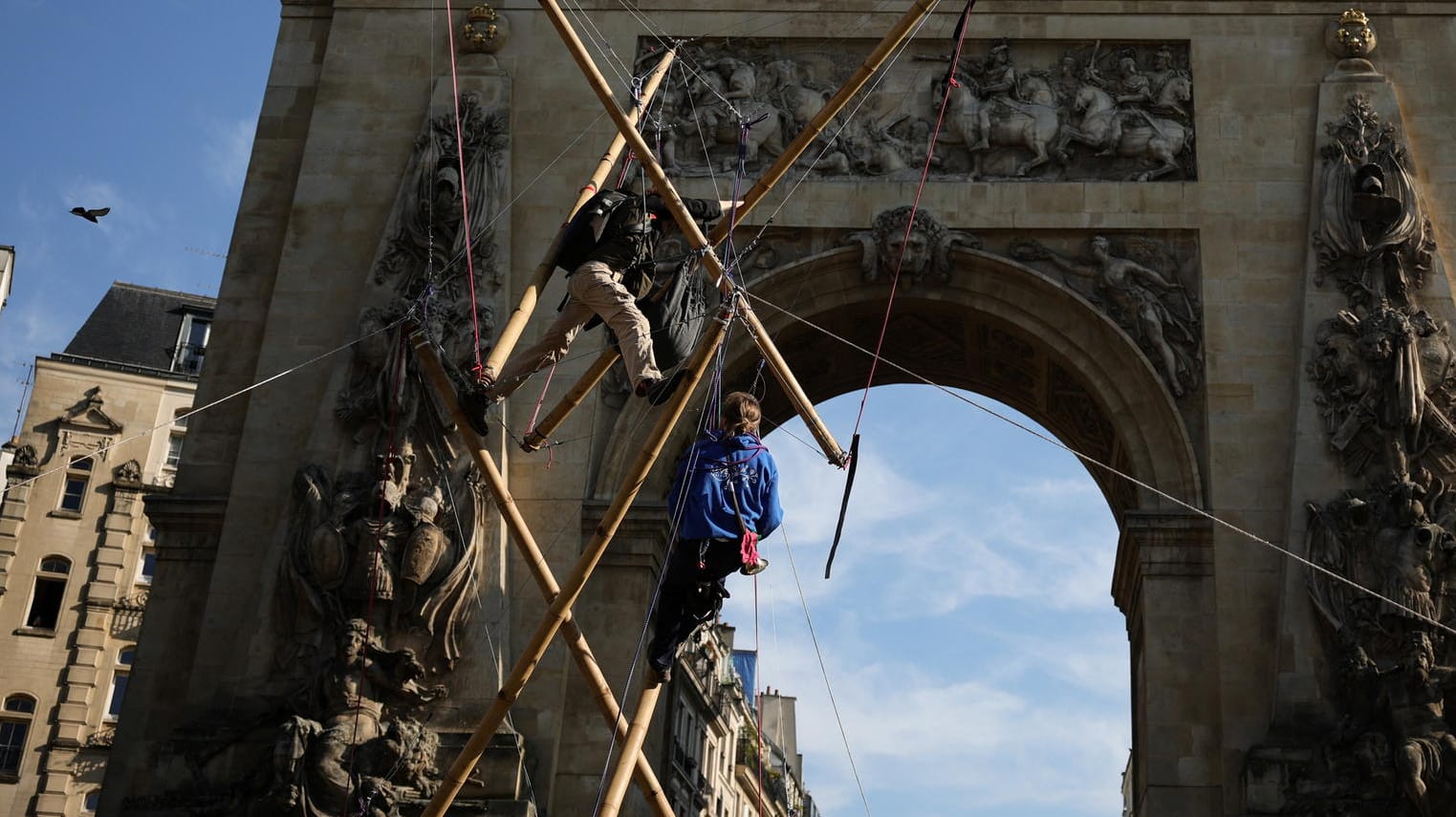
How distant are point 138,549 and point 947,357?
98.1 feet

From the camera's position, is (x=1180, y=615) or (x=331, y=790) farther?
(x=1180, y=615)

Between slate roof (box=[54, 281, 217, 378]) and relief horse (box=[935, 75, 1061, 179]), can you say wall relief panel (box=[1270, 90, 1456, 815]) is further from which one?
slate roof (box=[54, 281, 217, 378])

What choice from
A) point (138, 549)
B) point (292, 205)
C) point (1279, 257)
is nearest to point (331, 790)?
point (292, 205)

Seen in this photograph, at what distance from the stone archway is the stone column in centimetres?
2

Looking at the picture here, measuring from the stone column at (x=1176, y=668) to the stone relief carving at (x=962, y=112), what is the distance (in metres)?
4.81

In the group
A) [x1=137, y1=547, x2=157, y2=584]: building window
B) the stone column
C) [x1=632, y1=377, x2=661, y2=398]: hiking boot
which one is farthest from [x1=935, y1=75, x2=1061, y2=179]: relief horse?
[x1=137, y1=547, x2=157, y2=584]: building window

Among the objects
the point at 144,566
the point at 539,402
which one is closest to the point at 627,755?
the point at 539,402

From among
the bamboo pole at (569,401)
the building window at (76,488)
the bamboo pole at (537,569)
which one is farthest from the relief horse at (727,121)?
the building window at (76,488)

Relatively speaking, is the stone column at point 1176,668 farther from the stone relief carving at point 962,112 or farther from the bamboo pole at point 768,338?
the bamboo pole at point 768,338

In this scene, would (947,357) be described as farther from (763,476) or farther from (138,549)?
(138,549)

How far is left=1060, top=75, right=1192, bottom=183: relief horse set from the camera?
24.4 meters

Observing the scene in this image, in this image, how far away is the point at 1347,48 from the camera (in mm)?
24516

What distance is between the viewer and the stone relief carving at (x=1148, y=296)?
23.2 m

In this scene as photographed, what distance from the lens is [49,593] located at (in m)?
48.7
